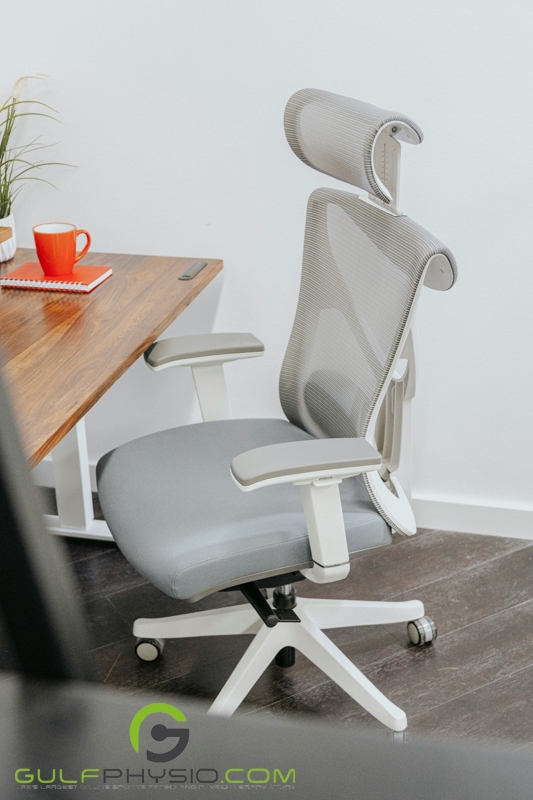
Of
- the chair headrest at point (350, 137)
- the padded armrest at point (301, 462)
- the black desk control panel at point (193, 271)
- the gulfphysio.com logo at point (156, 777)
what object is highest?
the gulfphysio.com logo at point (156, 777)

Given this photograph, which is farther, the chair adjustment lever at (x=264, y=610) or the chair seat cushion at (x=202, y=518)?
the chair adjustment lever at (x=264, y=610)

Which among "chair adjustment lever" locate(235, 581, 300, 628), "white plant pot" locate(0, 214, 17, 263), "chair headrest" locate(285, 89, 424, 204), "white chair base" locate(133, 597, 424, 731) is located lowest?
"white chair base" locate(133, 597, 424, 731)

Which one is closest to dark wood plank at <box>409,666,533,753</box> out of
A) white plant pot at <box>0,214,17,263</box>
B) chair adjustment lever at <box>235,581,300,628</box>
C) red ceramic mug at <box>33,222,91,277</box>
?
chair adjustment lever at <box>235,581,300,628</box>

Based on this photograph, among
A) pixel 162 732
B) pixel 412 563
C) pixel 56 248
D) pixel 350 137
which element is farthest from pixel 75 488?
pixel 162 732

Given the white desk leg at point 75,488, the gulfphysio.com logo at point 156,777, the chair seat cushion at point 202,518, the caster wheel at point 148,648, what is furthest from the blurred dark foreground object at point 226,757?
the white desk leg at point 75,488

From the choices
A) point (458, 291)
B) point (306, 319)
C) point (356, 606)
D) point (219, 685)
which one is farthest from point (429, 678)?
point (458, 291)

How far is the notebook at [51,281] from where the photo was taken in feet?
5.92

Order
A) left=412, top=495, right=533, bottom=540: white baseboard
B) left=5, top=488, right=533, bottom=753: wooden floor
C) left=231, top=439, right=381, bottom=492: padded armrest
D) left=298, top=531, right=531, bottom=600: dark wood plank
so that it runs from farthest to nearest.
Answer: left=412, top=495, right=533, bottom=540: white baseboard → left=298, top=531, right=531, bottom=600: dark wood plank → left=5, top=488, right=533, bottom=753: wooden floor → left=231, top=439, right=381, bottom=492: padded armrest

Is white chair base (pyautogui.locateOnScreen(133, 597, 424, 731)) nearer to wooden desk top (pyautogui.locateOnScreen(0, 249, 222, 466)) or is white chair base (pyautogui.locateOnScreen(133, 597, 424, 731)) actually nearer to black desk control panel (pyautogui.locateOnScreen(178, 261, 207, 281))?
wooden desk top (pyautogui.locateOnScreen(0, 249, 222, 466))

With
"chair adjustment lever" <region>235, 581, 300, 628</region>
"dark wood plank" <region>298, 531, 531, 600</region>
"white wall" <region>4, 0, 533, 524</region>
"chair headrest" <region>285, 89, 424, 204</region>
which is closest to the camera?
"chair headrest" <region>285, 89, 424, 204</region>

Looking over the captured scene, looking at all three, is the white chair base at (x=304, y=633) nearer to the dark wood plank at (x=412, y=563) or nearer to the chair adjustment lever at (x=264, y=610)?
the chair adjustment lever at (x=264, y=610)

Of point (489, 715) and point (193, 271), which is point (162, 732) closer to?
point (489, 715)

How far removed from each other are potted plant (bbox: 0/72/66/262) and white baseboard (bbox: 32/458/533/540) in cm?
A: 68

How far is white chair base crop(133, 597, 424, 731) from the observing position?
4.94 ft
